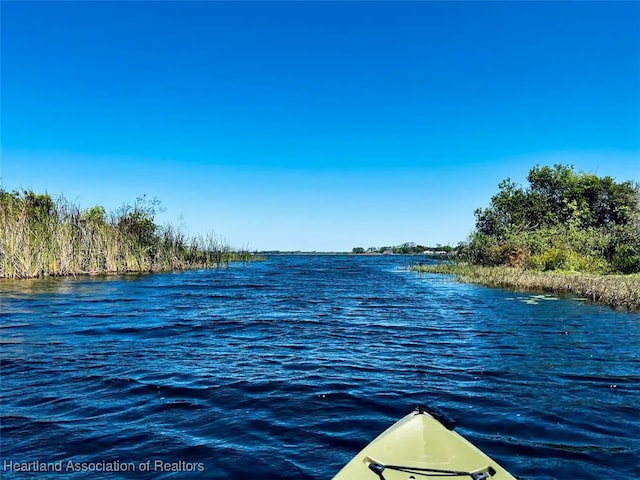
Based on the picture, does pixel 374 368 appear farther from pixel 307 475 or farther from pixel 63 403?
pixel 63 403

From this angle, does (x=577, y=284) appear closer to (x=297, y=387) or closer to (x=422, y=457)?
(x=297, y=387)

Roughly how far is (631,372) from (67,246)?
96.6 feet

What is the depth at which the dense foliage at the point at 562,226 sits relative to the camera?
95.0 feet

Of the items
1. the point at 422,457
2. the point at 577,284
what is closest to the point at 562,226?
the point at 577,284

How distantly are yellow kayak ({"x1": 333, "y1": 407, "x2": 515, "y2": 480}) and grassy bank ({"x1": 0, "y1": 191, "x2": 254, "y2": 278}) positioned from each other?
25667mm

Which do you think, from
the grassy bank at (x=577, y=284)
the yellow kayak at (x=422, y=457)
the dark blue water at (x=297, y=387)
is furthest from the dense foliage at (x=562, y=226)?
the yellow kayak at (x=422, y=457)

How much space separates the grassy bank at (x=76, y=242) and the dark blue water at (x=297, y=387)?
945 centimetres

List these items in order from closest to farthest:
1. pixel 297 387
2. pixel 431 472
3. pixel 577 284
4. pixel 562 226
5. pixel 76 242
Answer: pixel 431 472
pixel 297 387
pixel 577 284
pixel 76 242
pixel 562 226

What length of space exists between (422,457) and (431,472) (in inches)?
10.4

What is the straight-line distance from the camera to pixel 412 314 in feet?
58.9

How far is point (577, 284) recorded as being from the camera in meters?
21.9

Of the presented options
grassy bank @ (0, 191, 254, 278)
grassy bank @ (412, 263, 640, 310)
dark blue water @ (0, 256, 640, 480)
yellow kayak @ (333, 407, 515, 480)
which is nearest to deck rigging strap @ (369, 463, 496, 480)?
yellow kayak @ (333, 407, 515, 480)

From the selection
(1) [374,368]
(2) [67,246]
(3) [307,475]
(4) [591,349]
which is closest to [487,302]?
(4) [591,349]

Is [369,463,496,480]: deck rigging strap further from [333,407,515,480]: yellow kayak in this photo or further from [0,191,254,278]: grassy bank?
[0,191,254,278]: grassy bank
